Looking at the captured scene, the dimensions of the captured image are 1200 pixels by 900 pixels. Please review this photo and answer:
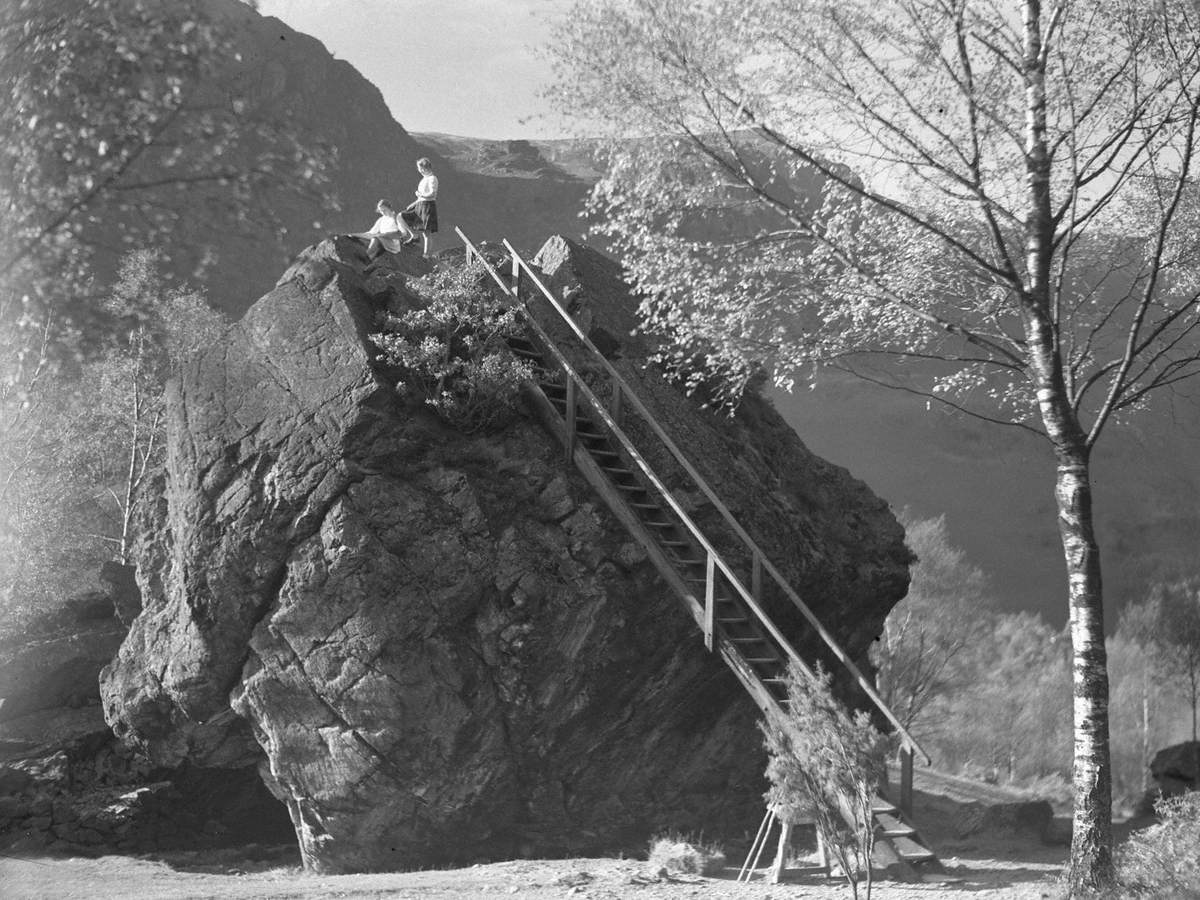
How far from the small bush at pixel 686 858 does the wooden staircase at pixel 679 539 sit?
2.08 metres

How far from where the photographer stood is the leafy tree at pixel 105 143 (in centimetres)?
680

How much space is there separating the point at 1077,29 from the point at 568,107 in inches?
215

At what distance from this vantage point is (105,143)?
6.75 m

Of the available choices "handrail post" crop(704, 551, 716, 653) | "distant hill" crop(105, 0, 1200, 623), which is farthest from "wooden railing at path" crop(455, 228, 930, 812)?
"distant hill" crop(105, 0, 1200, 623)

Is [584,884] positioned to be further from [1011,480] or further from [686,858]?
[1011,480]

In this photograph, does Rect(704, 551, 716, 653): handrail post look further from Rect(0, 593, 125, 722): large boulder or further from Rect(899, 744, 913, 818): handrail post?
Rect(0, 593, 125, 722): large boulder

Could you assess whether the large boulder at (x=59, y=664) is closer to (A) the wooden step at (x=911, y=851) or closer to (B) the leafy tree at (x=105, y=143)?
(A) the wooden step at (x=911, y=851)

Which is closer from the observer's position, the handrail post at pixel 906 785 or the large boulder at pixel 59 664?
the handrail post at pixel 906 785

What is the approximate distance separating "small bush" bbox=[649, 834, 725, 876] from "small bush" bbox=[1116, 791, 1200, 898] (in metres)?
4.85

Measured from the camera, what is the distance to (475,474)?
1558 centimetres

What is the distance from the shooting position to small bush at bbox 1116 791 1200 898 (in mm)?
9000

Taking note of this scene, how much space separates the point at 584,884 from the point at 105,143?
9.02 meters

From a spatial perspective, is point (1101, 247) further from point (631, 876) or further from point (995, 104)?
point (631, 876)

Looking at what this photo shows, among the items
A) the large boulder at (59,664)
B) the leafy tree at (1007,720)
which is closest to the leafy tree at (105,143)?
the large boulder at (59,664)
